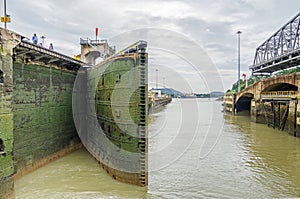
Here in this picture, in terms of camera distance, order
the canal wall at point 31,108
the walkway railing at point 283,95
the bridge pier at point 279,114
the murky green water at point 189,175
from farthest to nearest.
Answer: the walkway railing at point 283,95
the bridge pier at point 279,114
the murky green water at point 189,175
the canal wall at point 31,108

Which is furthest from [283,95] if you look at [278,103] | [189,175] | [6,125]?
[6,125]

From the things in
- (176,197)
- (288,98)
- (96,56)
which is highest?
(96,56)

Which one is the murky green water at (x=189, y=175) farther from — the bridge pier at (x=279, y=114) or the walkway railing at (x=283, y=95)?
the walkway railing at (x=283, y=95)

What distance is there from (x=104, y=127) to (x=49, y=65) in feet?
14.1

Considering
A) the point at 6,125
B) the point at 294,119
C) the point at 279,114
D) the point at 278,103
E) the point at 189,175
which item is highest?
the point at 278,103

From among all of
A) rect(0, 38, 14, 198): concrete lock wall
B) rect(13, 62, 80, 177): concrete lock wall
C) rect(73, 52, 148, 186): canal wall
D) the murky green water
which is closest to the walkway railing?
the murky green water

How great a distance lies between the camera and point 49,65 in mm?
12828

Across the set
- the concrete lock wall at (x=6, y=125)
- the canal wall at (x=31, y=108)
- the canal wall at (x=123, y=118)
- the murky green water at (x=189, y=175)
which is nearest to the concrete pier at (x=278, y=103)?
the murky green water at (x=189, y=175)

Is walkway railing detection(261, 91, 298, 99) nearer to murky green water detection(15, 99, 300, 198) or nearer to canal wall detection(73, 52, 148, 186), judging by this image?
murky green water detection(15, 99, 300, 198)

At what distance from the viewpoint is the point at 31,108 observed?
11312mm

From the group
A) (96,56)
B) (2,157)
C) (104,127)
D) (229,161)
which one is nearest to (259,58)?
(96,56)

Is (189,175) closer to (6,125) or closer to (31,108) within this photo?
(6,125)

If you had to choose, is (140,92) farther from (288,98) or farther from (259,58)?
(259,58)

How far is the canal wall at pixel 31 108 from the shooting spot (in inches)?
309
